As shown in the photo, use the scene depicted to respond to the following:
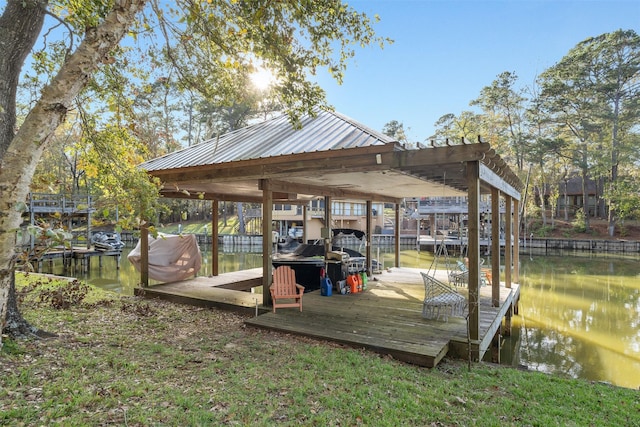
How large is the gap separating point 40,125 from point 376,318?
514cm

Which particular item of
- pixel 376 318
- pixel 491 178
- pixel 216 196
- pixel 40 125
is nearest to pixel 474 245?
pixel 491 178

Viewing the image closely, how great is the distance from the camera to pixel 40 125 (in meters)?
2.43

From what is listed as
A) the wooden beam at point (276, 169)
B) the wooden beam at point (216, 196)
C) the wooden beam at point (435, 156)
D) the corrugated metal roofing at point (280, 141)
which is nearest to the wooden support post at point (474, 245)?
the wooden beam at point (435, 156)

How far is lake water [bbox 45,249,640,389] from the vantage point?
20.1ft

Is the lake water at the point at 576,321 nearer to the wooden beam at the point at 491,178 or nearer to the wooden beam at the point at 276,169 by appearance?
the wooden beam at the point at 491,178

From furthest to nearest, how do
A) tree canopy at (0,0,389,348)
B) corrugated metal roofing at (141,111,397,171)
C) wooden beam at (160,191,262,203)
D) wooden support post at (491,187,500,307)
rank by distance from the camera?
wooden beam at (160,191,262,203) → wooden support post at (491,187,500,307) → corrugated metal roofing at (141,111,397,171) → tree canopy at (0,0,389,348)

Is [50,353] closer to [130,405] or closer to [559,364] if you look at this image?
[130,405]

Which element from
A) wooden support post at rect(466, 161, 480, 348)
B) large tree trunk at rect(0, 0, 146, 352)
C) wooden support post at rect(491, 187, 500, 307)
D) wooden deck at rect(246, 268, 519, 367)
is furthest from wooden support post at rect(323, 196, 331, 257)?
large tree trunk at rect(0, 0, 146, 352)

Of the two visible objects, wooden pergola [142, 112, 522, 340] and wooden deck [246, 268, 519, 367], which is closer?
wooden deck [246, 268, 519, 367]

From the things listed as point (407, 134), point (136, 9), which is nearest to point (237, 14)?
point (136, 9)

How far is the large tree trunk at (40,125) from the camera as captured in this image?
7.34ft

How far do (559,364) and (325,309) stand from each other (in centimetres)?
429

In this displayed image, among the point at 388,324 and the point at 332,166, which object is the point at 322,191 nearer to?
the point at 332,166

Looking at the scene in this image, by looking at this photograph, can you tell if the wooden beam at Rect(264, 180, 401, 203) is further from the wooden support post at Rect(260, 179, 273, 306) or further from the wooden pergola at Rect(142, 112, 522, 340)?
the wooden support post at Rect(260, 179, 273, 306)
